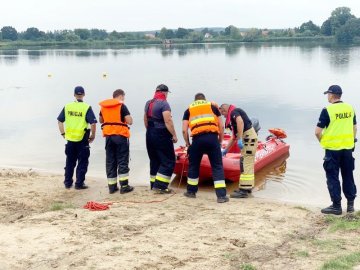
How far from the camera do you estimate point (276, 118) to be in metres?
17.7

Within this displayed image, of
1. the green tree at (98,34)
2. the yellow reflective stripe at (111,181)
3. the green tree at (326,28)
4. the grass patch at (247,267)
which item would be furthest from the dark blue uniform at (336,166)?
the green tree at (98,34)

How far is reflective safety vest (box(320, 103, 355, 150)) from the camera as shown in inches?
277

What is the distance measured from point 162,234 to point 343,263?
2.03 meters

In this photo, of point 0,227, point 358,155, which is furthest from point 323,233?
point 358,155

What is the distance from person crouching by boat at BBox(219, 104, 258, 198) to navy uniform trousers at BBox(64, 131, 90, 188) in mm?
2410

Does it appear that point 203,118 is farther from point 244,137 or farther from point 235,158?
point 235,158

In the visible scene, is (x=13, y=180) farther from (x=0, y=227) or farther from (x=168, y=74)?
(x=168, y=74)

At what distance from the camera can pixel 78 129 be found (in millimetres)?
8609

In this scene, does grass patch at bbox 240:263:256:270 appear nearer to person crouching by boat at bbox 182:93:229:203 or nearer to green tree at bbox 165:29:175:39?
person crouching by boat at bbox 182:93:229:203

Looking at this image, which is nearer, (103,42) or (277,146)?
(277,146)

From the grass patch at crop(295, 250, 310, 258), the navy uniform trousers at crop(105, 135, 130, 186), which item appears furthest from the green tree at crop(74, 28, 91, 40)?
the grass patch at crop(295, 250, 310, 258)

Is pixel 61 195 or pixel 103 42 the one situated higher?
pixel 103 42

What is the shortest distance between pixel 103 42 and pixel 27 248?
344 feet

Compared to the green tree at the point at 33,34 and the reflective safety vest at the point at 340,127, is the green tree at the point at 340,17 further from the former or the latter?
the reflective safety vest at the point at 340,127
